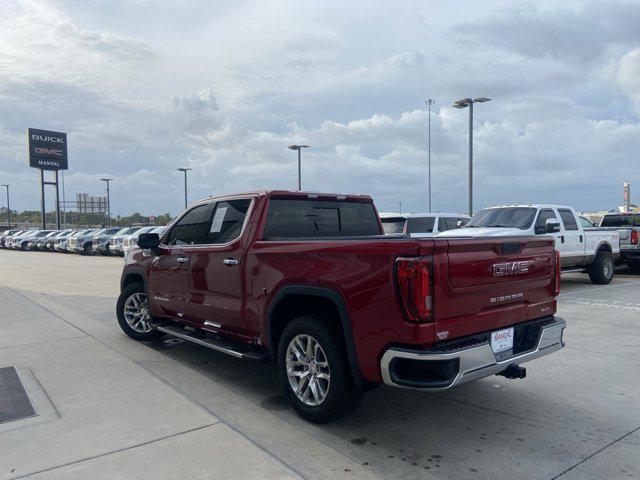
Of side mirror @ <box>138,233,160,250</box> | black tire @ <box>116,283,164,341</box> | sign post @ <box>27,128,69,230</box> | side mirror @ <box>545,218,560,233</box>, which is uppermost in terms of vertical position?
sign post @ <box>27,128,69,230</box>

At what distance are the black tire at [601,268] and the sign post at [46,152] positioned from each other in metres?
55.7

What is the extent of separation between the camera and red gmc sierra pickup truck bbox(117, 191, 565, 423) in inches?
138

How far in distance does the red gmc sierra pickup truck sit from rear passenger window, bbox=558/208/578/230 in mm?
7710

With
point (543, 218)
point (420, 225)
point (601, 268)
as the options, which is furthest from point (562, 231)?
point (420, 225)

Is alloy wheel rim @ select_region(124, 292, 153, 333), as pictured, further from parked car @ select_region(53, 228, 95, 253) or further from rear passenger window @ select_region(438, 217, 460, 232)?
parked car @ select_region(53, 228, 95, 253)

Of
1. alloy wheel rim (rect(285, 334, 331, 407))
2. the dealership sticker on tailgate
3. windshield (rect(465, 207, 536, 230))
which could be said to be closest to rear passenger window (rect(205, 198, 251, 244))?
alloy wheel rim (rect(285, 334, 331, 407))

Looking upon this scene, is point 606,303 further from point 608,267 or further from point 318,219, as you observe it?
point 318,219

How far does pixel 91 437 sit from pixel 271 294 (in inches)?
66.9

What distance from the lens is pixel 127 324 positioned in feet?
23.5

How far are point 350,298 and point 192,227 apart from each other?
2832 millimetres

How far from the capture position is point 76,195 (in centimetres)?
9388

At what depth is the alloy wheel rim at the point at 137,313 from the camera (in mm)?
6984

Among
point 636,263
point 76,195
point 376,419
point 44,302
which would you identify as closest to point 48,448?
point 376,419

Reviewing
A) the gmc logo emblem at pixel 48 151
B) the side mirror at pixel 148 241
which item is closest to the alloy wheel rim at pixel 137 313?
the side mirror at pixel 148 241
